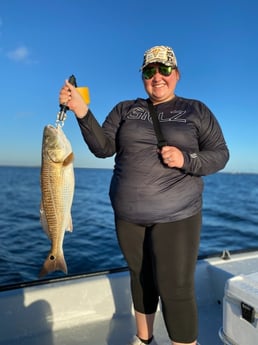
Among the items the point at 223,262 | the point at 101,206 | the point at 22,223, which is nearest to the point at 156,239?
the point at 223,262

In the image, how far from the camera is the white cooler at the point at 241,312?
208 cm

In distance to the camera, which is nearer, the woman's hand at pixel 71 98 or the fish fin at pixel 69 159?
the woman's hand at pixel 71 98

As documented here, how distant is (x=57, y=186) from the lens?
2.56m

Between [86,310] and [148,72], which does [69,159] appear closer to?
[148,72]

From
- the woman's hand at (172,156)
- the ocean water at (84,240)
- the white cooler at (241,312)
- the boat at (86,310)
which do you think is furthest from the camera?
the ocean water at (84,240)

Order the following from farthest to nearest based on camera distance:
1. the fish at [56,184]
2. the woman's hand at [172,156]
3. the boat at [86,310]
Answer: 1. the boat at [86,310]
2. the fish at [56,184]
3. the woman's hand at [172,156]

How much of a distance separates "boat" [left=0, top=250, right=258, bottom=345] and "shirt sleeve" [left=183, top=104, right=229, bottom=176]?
5.26 feet

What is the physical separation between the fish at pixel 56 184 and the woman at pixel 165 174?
0.65 feet

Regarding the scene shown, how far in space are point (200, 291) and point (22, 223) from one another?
9.60 metres

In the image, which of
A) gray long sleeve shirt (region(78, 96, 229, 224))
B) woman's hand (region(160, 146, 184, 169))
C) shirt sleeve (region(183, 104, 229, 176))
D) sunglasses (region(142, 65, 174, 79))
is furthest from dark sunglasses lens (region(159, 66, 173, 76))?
woman's hand (region(160, 146, 184, 169))

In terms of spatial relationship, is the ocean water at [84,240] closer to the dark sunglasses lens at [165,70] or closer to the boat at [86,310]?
the boat at [86,310]

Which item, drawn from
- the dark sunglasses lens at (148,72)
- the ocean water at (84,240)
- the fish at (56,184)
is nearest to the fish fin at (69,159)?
the fish at (56,184)

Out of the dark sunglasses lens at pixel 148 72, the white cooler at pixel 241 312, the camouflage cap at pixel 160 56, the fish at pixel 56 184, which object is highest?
the camouflage cap at pixel 160 56

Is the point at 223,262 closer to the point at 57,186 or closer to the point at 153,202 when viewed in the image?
the point at 153,202
